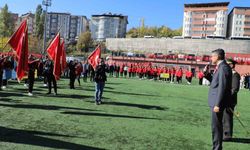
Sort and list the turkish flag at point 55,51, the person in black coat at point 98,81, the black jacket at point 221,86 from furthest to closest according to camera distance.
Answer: the turkish flag at point 55,51 → the person in black coat at point 98,81 → the black jacket at point 221,86

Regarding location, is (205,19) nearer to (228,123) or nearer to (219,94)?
(228,123)

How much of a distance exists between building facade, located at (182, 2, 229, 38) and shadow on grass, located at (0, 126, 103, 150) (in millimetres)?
158975

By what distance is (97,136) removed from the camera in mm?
9961

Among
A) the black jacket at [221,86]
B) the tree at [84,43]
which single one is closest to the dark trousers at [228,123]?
the black jacket at [221,86]

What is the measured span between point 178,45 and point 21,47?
111761 millimetres

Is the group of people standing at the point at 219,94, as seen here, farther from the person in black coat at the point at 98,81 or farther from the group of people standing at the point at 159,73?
the group of people standing at the point at 159,73

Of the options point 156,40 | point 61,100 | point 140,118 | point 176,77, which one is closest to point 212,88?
point 140,118

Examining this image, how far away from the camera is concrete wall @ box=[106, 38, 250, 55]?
118m

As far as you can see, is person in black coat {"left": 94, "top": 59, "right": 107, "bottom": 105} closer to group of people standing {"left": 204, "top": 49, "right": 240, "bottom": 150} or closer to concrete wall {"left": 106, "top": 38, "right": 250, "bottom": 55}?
group of people standing {"left": 204, "top": 49, "right": 240, "bottom": 150}

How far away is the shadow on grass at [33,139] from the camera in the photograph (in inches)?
343

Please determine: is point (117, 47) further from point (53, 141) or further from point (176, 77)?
point (53, 141)

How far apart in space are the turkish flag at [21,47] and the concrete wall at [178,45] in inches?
4157

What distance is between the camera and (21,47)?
1781 centimetres

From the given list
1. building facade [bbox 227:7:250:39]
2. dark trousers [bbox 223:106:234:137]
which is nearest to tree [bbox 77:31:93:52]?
building facade [bbox 227:7:250:39]
